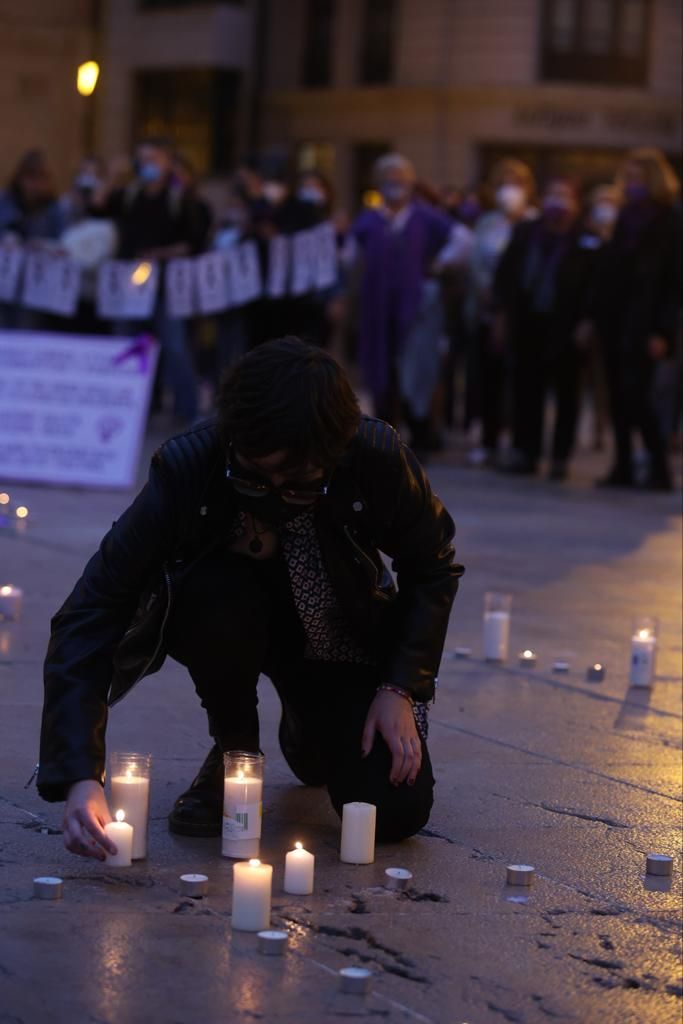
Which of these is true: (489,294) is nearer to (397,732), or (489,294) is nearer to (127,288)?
(127,288)

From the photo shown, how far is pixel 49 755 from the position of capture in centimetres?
409

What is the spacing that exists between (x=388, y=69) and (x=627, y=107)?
15.3 ft

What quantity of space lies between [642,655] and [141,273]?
338 inches

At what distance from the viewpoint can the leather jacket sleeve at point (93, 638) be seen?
13.3 feet

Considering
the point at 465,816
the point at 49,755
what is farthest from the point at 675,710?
the point at 49,755

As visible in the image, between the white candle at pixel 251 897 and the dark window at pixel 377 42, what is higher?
the dark window at pixel 377 42

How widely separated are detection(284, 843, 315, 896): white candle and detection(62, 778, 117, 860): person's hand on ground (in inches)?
16.5

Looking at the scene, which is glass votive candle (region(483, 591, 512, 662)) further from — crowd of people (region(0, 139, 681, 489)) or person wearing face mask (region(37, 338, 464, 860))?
crowd of people (region(0, 139, 681, 489))

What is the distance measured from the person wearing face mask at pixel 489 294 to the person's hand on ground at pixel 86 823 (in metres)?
10.0

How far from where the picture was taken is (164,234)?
14.8 m

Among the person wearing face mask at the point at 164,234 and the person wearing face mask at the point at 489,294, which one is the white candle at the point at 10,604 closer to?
the person wearing face mask at the point at 489,294

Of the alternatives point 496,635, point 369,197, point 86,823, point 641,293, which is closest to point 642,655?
point 496,635

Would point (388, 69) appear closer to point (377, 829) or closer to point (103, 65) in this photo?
point (103, 65)

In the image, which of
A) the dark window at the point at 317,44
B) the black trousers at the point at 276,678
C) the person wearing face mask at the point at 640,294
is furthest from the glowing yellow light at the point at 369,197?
the black trousers at the point at 276,678
